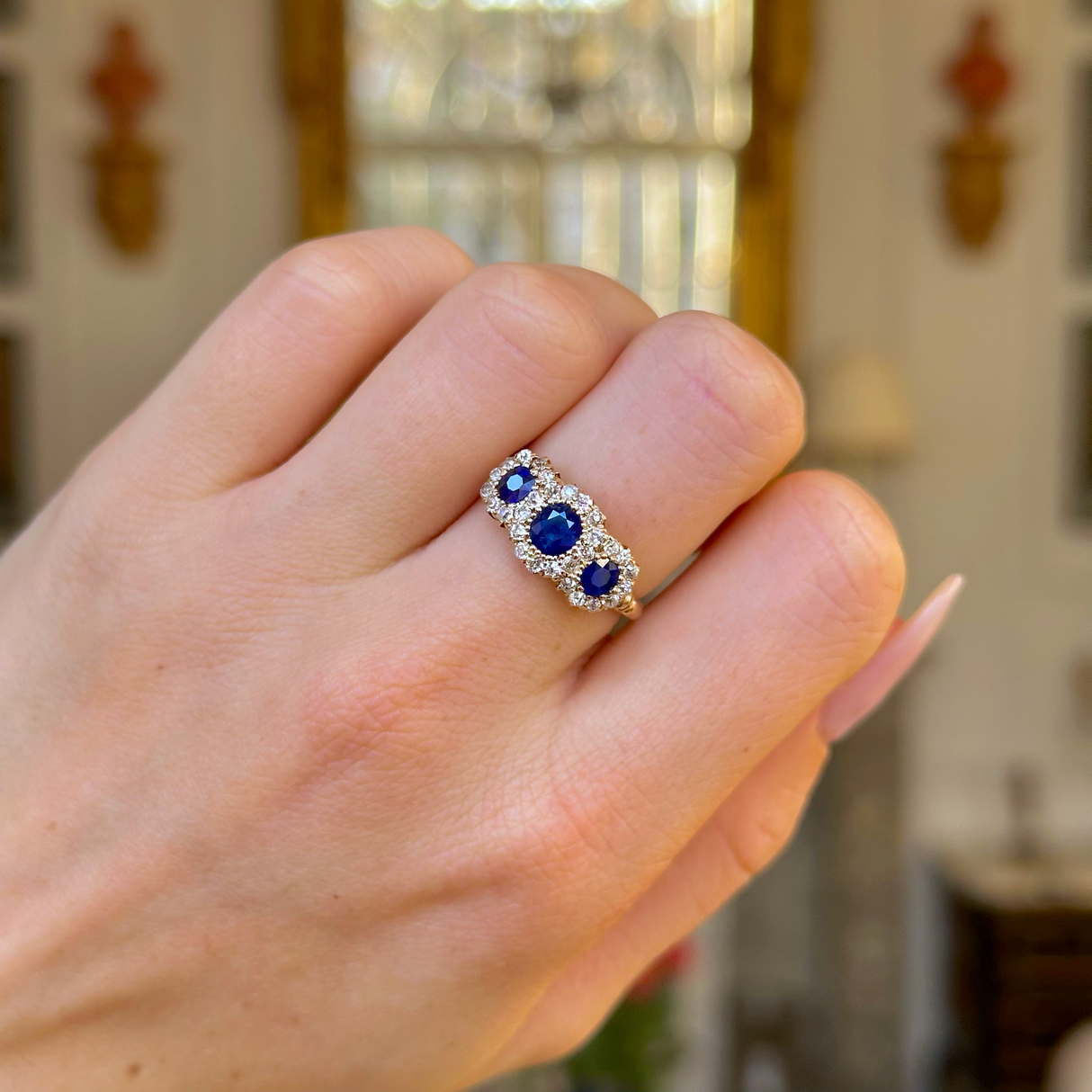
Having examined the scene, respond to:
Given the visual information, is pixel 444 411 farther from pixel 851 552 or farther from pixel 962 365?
pixel 962 365

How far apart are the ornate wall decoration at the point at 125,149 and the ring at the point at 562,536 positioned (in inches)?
122

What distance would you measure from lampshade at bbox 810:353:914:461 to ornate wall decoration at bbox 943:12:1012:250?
621mm

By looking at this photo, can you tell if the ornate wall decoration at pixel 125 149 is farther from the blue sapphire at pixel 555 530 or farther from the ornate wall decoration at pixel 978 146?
the blue sapphire at pixel 555 530

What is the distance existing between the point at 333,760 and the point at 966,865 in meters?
3.14

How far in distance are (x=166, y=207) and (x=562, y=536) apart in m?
3.24

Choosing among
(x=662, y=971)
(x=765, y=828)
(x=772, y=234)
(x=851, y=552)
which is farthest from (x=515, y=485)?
(x=772, y=234)

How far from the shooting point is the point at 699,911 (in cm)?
60

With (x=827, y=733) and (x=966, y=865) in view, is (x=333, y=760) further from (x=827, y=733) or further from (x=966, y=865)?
(x=966, y=865)

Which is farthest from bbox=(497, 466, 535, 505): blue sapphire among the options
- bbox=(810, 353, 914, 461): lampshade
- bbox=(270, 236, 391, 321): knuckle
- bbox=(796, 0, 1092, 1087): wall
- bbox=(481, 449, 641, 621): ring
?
bbox=(796, 0, 1092, 1087): wall

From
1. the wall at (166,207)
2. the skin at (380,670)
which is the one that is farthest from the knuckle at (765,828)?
the wall at (166,207)

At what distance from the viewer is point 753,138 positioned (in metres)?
3.22

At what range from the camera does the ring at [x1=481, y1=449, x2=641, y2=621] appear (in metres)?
0.43

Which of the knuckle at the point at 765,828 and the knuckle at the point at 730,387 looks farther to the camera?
the knuckle at the point at 765,828

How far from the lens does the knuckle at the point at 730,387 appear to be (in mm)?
425
